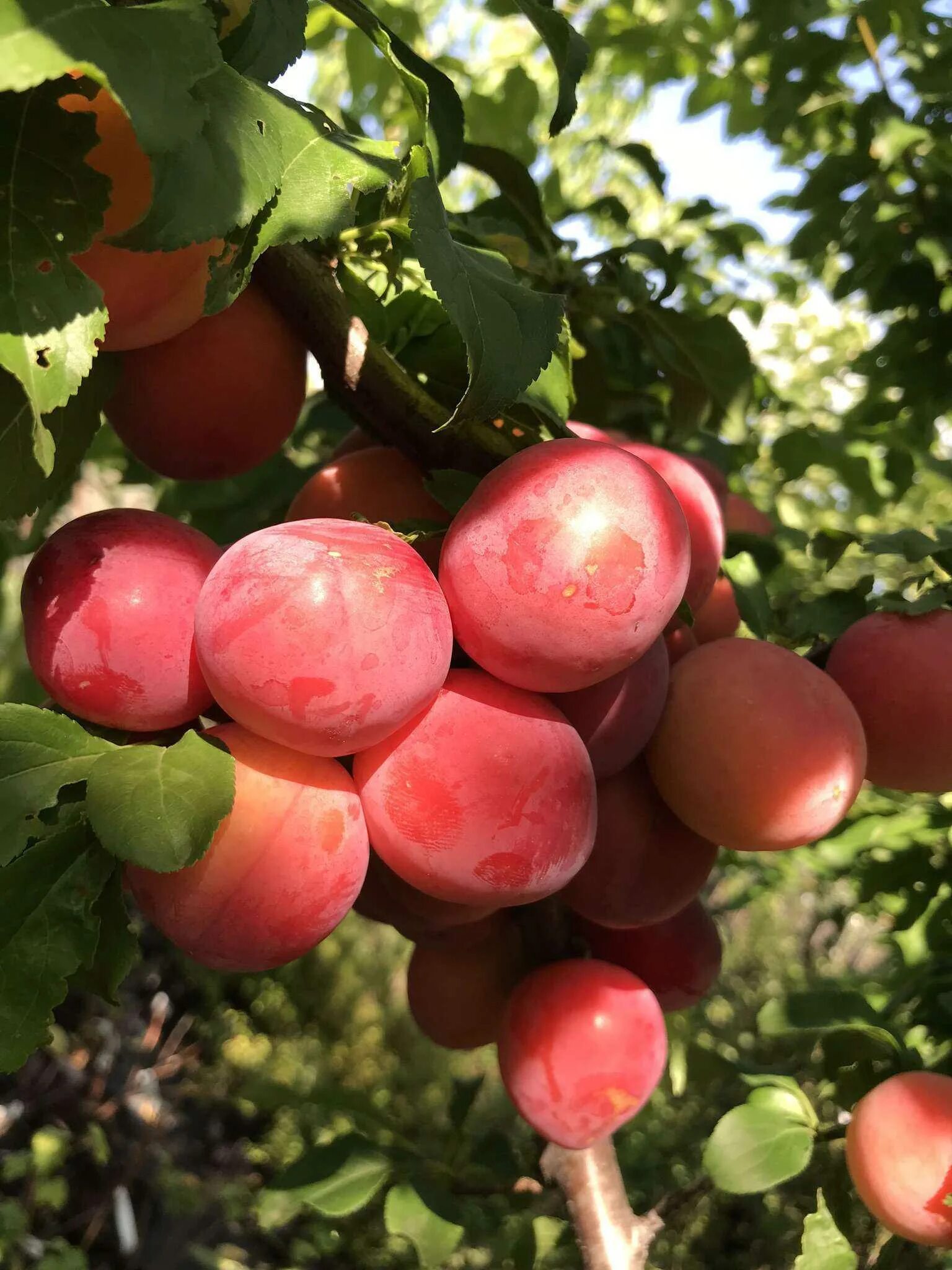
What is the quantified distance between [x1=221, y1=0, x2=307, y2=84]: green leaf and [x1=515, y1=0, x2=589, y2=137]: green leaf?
0.19 m

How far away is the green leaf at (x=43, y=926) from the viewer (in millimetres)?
480

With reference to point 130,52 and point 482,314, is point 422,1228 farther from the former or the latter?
point 130,52

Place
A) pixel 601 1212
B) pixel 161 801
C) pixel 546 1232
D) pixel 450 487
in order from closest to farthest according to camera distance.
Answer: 1. pixel 161 801
2. pixel 450 487
3. pixel 601 1212
4. pixel 546 1232

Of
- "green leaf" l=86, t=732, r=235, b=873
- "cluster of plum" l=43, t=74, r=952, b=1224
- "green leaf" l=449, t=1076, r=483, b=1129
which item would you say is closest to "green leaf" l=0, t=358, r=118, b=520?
"cluster of plum" l=43, t=74, r=952, b=1224

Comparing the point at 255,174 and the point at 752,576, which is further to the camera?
the point at 752,576

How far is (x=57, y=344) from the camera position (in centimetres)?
42

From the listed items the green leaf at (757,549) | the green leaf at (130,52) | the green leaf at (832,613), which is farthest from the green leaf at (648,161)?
the green leaf at (130,52)

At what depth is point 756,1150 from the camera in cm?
90

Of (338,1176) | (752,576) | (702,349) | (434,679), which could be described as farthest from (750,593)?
(338,1176)

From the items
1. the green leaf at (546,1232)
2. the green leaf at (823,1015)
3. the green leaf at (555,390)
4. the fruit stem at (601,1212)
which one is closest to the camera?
the green leaf at (555,390)

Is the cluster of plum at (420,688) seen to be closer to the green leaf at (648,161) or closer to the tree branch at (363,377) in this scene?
the tree branch at (363,377)

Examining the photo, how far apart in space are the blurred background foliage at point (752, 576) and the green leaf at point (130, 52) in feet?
0.75

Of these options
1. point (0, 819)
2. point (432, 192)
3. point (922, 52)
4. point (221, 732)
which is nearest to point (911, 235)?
point (922, 52)

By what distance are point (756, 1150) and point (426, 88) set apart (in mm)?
915
